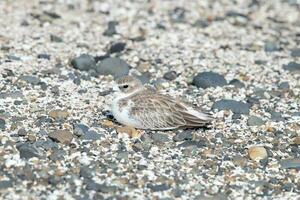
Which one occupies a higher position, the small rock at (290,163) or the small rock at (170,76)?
the small rock at (290,163)

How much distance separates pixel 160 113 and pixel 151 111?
0.11 m

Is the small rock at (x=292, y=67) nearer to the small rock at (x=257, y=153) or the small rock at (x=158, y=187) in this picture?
the small rock at (x=257, y=153)

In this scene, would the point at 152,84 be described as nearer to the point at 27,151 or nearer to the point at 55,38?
the point at 55,38

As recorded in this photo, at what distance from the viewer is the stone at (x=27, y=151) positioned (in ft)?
27.7

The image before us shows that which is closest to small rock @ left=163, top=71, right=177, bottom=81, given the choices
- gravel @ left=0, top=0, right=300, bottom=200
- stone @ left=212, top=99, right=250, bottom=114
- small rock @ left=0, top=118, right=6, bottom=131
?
gravel @ left=0, top=0, right=300, bottom=200

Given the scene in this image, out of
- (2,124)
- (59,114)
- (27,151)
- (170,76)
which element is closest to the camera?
(27,151)

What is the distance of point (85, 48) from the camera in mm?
13156

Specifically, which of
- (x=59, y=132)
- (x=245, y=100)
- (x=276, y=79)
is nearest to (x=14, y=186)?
(x=59, y=132)

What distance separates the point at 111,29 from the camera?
564 inches

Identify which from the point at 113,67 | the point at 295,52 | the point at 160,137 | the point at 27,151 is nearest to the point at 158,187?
the point at 160,137

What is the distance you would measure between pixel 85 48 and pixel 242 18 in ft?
13.0

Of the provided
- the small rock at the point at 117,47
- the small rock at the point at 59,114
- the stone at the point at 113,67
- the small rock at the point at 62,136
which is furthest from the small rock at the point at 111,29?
the small rock at the point at 62,136

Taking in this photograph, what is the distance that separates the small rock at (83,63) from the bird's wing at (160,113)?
2.59 metres

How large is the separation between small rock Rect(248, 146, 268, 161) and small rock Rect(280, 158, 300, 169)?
226mm
